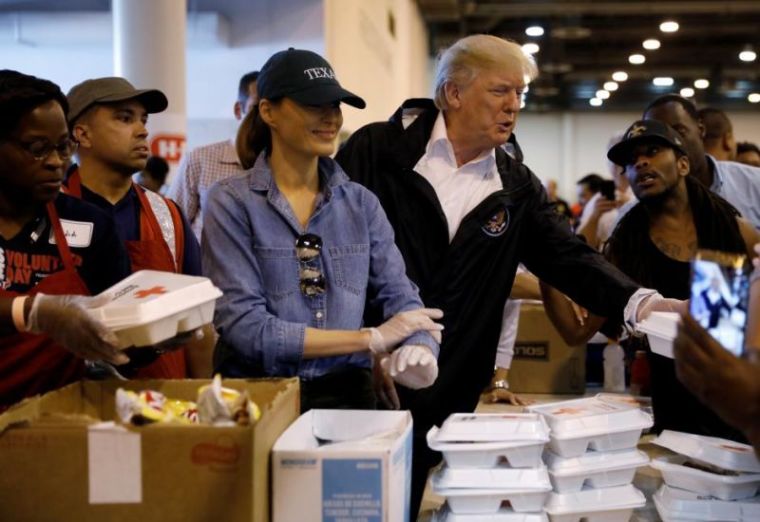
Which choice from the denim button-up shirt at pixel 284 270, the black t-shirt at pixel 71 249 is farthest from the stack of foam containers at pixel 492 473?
the black t-shirt at pixel 71 249

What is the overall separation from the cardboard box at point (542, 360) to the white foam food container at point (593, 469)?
2.26 meters

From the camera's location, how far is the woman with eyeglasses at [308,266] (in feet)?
6.51

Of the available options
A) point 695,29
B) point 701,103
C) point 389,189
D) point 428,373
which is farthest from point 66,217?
point 701,103

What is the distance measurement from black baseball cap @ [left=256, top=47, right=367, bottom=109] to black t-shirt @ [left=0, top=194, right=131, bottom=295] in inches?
18.9

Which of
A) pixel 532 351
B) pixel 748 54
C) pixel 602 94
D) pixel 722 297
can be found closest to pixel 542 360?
pixel 532 351

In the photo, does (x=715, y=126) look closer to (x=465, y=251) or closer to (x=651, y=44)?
(x=465, y=251)

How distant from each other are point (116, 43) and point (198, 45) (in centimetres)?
168

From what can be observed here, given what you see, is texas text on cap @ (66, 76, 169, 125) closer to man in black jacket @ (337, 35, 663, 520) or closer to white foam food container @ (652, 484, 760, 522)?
man in black jacket @ (337, 35, 663, 520)

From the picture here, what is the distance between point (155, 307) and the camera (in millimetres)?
1541

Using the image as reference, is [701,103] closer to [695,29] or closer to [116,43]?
[695,29]

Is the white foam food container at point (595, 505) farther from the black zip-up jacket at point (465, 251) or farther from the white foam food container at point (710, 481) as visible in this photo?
the black zip-up jacket at point (465, 251)

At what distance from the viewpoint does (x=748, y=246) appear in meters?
3.01

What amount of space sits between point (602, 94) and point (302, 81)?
2050cm

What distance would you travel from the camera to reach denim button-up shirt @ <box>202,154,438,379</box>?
78.1 inches
